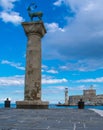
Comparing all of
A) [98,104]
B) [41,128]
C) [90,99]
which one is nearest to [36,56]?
[41,128]

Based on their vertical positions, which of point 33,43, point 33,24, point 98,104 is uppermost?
point 33,24

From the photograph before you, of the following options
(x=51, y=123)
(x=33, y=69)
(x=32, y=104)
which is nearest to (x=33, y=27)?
(x=33, y=69)

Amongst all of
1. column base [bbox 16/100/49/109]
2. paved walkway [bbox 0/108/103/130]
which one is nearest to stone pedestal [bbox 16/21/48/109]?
column base [bbox 16/100/49/109]

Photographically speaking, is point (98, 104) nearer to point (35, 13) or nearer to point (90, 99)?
point (90, 99)

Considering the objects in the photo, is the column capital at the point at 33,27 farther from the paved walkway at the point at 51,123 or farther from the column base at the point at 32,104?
the paved walkway at the point at 51,123

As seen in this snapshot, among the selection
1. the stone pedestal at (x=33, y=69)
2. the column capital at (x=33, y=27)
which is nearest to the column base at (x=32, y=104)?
the stone pedestal at (x=33, y=69)

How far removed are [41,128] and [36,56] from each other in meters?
14.8

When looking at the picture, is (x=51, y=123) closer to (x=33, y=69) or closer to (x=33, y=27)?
(x=33, y=69)

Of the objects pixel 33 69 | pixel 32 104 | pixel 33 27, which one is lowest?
pixel 32 104

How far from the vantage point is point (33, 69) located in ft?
72.4

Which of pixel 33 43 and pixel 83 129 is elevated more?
pixel 33 43

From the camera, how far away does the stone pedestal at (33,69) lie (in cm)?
2156

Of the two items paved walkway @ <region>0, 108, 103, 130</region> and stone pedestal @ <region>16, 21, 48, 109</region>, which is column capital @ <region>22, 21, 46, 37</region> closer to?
stone pedestal @ <region>16, 21, 48, 109</region>

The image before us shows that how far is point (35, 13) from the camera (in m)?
23.6
